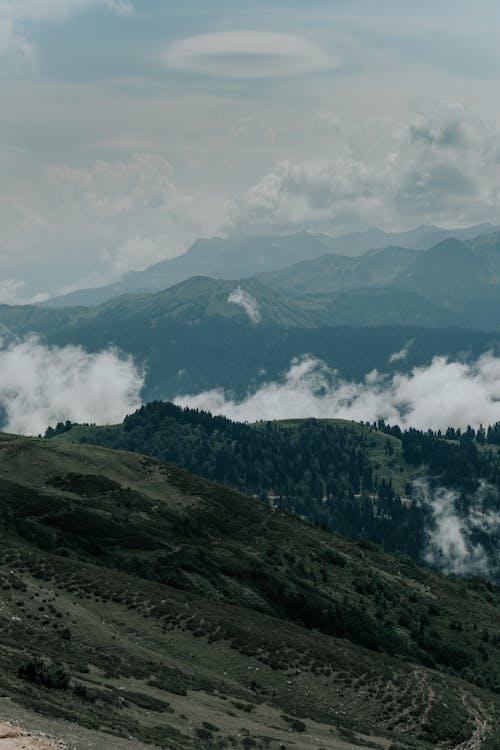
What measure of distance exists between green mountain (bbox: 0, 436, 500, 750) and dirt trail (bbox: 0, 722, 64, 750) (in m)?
2.30

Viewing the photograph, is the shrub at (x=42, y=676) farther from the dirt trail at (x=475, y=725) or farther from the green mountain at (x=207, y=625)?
the dirt trail at (x=475, y=725)

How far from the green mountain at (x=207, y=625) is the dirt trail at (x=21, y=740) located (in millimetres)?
2304

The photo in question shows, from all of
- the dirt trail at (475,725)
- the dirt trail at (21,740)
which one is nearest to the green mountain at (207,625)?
the dirt trail at (475,725)

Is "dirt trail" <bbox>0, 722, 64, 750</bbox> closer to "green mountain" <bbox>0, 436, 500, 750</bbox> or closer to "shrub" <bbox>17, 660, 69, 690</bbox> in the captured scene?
"green mountain" <bbox>0, 436, 500, 750</bbox>

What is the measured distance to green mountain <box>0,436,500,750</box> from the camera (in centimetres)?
5784

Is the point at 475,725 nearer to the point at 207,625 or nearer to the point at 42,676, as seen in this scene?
the point at 207,625

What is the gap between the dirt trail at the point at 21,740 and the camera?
3766 cm

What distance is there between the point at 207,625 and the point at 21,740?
52.6 metres

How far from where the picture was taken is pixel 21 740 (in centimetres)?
3859

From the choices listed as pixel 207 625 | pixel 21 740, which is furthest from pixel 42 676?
pixel 207 625

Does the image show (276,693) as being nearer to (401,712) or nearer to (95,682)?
(401,712)

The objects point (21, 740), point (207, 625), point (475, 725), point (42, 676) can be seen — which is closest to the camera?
point (21, 740)

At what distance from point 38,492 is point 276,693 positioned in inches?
3171

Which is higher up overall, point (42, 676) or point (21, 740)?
point (42, 676)
